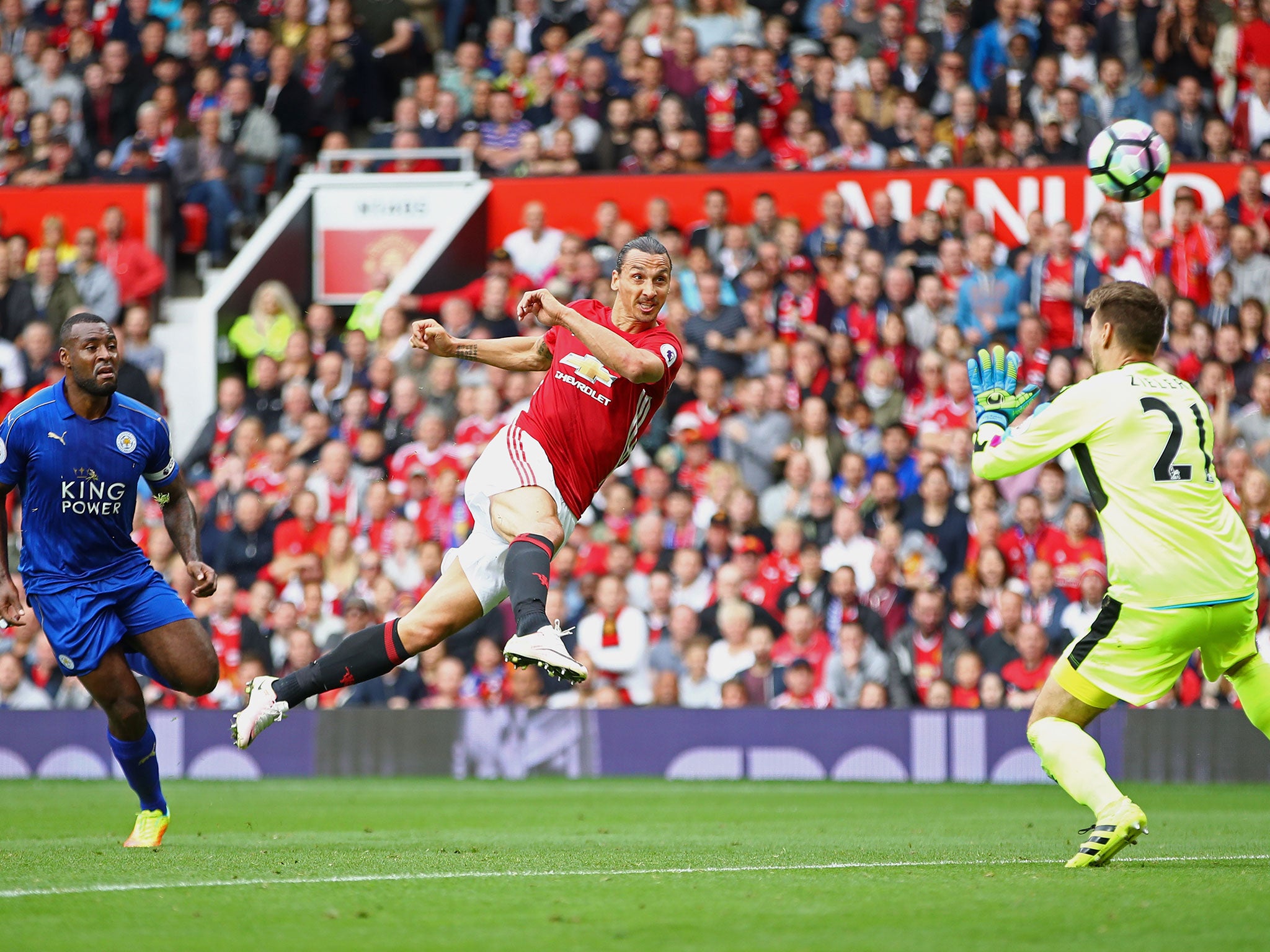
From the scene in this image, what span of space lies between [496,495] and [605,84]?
1195 cm

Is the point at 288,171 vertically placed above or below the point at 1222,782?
above

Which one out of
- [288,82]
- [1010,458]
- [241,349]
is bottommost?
[1010,458]

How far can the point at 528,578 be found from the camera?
7246 mm

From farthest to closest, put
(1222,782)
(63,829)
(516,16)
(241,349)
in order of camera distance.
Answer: (516,16)
(241,349)
(1222,782)
(63,829)

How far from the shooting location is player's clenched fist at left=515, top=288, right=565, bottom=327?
7.34m

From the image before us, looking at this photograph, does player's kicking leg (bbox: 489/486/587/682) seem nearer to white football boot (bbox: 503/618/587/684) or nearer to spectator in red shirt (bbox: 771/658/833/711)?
white football boot (bbox: 503/618/587/684)

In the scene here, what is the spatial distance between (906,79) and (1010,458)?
12.1 metres

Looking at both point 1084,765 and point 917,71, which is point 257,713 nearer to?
point 1084,765

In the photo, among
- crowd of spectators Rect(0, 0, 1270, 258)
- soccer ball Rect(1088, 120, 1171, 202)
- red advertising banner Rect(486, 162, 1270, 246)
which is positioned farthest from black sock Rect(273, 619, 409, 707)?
crowd of spectators Rect(0, 0, 1270, 258)

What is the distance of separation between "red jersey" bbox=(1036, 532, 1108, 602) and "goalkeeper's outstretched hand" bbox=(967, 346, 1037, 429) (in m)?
7.60

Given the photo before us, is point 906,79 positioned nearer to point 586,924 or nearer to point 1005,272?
point 1005,272

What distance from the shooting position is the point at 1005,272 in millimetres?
16062

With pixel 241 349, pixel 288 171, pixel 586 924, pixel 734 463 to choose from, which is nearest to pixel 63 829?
pixel 586 924

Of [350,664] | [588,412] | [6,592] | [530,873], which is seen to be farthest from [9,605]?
[530,873]
